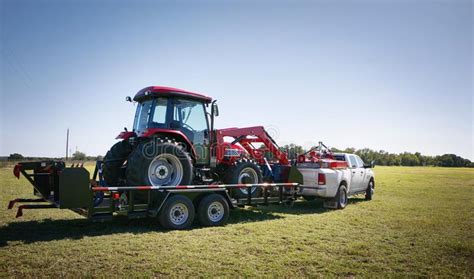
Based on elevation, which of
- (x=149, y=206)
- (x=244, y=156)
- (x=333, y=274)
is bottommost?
(x=333, y=274)

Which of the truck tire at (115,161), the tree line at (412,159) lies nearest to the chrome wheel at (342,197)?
the truck tire at (115,161)

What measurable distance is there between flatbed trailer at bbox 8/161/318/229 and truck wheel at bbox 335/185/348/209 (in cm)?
459

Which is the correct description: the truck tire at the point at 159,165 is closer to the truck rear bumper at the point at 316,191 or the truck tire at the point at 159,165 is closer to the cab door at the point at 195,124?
the cab door at the point at 195,124

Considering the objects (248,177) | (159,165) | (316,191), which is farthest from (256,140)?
(159,165)

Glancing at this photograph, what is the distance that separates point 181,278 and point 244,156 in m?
6.23

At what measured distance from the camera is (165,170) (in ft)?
28.4

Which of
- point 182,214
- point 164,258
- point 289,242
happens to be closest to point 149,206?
point 182,214

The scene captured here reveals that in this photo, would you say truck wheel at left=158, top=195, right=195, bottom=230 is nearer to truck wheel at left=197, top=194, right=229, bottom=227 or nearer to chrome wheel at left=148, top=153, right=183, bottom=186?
truck wheel at left=197, top=194, right=229, bottom=227

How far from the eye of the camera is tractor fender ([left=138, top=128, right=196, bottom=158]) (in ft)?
28.2

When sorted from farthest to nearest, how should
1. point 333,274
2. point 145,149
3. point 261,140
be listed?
point 261,140
point 145,149
point 333,274

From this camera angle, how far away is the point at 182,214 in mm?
8633

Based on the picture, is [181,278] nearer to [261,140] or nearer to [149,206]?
[149,206]

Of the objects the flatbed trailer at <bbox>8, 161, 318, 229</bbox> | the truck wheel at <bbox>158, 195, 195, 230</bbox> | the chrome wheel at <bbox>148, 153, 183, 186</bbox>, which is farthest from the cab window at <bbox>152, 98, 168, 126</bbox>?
the truck wheel at <bbox>158, 195, 195, 230</bbox>

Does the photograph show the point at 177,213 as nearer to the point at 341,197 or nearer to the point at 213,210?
the point at 213,210
